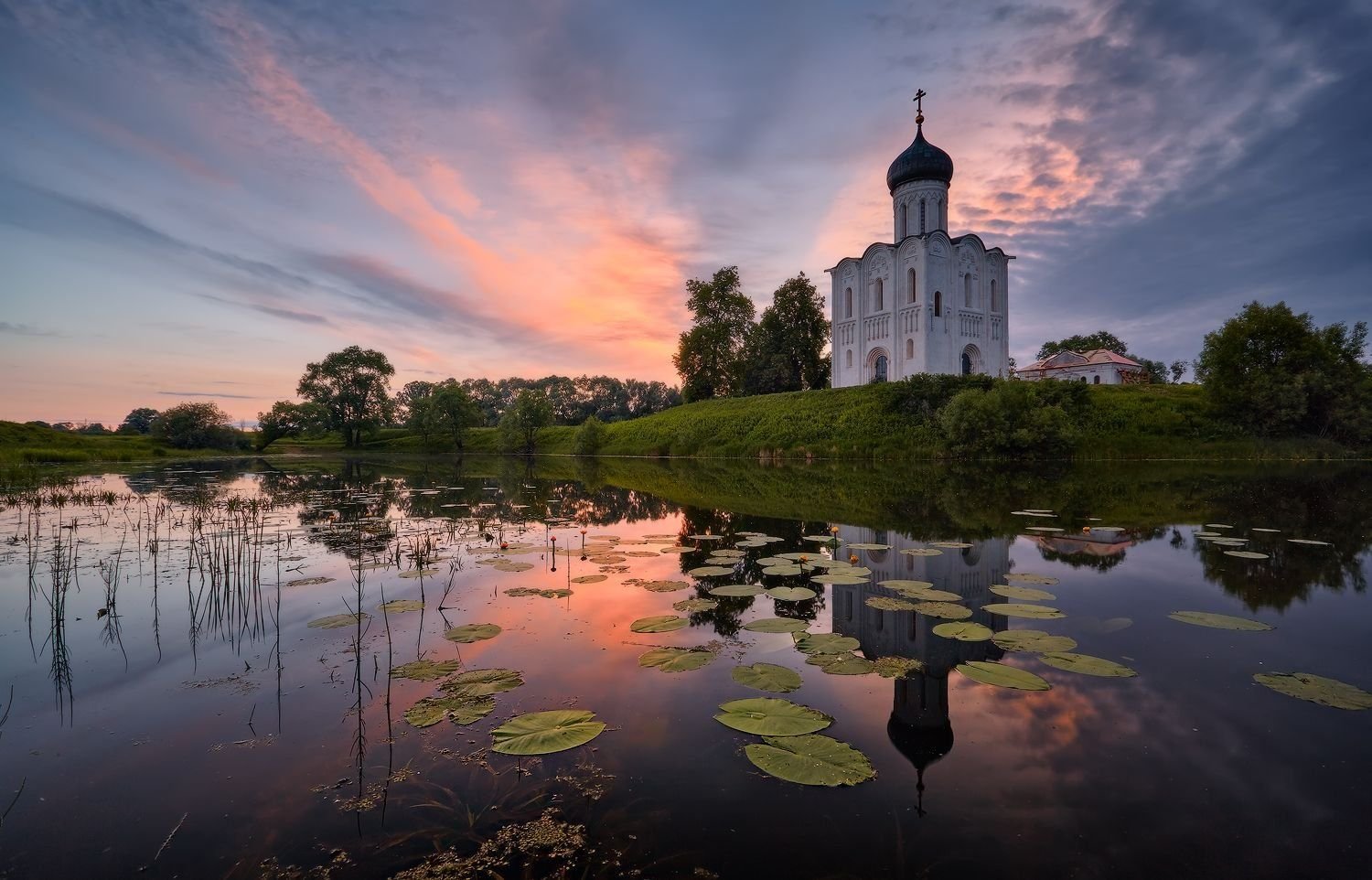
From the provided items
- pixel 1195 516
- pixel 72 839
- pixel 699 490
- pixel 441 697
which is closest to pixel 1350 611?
pixel 1195 516

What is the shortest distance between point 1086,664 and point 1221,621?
2.69 m

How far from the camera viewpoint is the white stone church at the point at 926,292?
49.5 meters

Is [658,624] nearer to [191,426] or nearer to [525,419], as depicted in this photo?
[525,419]

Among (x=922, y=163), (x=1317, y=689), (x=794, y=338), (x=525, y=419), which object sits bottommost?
(x=1317, y=689)

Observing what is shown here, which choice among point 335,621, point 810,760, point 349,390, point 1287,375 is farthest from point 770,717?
point 349,390

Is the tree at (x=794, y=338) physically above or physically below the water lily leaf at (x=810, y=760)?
above

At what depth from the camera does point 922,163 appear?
49188mm

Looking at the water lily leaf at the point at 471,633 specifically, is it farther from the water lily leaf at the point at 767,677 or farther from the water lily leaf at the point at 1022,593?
the water lily leaf at the point at 1022,593

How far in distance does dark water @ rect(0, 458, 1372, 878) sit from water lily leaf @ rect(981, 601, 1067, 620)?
14cm

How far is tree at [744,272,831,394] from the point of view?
63.8m

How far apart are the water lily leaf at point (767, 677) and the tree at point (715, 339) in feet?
213

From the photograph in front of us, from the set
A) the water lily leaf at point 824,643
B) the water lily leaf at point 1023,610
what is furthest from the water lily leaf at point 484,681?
the water lily leaf at point 1023,610

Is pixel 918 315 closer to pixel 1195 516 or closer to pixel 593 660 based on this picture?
pixel 1195 516

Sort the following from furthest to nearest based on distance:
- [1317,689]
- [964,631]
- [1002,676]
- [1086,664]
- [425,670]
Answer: [964,631] < [425,670] < [1086,664] < [1002,676] < [1317,689]
